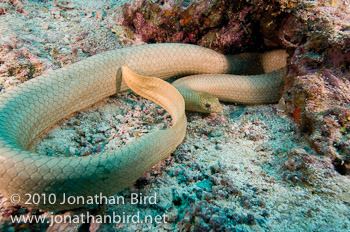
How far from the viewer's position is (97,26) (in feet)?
15.2

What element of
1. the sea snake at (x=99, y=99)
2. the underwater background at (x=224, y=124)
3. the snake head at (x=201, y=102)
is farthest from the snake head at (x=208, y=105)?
the sea snake at (x=99, y=99)

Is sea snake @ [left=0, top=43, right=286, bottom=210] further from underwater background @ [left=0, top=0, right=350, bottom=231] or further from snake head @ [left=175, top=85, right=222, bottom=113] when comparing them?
snake head @ [left=175, top=85, right=222, bottom=113]

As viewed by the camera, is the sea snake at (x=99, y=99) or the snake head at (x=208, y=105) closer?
the sea snake at (x=99, y=99)

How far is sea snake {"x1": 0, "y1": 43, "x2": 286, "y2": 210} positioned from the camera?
73.0 inches

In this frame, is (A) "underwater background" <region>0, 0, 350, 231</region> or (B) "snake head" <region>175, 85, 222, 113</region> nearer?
(A) "underwater background" <region>0, 0, 350, 231</region>

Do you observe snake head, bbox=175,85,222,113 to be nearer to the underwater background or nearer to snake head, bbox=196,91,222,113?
snake head, bbox=196,91,222,113

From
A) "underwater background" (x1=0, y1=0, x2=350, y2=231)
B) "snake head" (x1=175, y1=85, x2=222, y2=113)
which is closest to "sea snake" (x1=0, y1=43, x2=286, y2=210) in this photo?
"underwater background" (x1=0, y1=0, x2=350, y2=231)

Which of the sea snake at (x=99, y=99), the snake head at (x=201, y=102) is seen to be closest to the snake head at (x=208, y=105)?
the snake head at (x=201, y=102)

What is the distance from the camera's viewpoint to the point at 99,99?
3.43 meters

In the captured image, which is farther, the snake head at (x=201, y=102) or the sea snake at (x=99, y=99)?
the snake head at (x=201, y=102)

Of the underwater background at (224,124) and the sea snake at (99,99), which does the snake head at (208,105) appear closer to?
the underwater background at (224,124)

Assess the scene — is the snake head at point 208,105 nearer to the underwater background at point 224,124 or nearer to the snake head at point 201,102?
the snake head at point 201,102

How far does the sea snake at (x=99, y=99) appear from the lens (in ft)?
6.08

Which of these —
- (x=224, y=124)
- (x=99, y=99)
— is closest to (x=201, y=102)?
(x=224, y=124)
